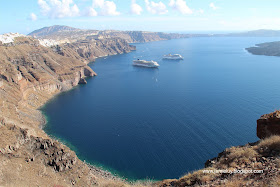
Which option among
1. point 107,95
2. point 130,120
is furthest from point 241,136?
point 107,95

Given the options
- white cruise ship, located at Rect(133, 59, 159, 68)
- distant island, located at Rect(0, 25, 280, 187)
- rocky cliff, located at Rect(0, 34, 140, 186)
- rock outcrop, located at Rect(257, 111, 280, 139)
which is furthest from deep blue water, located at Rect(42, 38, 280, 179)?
white cruise ship, located at Rect(133, 59, 159, 68)

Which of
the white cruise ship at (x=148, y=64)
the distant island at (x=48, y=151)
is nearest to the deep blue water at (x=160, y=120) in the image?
the distant island at (x=48, y=151)

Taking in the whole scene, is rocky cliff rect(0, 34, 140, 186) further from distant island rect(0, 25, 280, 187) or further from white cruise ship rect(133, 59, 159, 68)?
Result: white cruise ship rect(133, 59, 159, 68)

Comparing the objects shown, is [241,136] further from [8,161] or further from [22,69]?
[22,69]

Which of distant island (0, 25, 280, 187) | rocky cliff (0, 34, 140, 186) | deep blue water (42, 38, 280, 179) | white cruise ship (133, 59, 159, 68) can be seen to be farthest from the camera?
white cruise ship (133, 59, 159, 68)

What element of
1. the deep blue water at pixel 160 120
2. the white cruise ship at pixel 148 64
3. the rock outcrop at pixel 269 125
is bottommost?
the deep blue water at pixel 160 120

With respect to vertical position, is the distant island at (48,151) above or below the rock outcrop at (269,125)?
below

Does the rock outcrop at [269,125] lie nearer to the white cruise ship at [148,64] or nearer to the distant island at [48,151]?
the distant island at [48,151]
